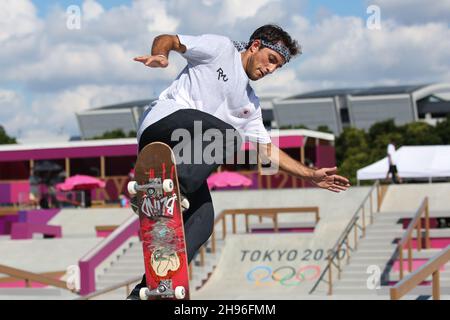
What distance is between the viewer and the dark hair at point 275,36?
4.67m

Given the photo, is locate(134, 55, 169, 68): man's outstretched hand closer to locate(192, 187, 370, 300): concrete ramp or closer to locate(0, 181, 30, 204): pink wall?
locate(192, 187, 370, 300): concrete ramp

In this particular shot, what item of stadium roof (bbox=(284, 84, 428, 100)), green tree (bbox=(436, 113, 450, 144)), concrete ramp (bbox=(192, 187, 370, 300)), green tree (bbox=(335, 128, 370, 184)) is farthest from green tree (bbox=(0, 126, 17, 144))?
concrete ramp (bbox=(192, 187, 370, 300))

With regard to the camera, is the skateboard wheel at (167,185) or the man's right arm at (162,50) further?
the skateboard wheel at (167,185)

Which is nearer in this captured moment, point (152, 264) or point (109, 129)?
point (152, 264)

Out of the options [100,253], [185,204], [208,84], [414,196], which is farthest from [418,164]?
[208,84]

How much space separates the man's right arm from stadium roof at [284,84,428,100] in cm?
8078

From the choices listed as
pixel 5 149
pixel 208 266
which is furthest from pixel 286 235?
pixel 5 149

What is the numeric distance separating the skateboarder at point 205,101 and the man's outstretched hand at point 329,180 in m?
0.44

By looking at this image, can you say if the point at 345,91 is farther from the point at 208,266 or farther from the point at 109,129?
the point at 208,266

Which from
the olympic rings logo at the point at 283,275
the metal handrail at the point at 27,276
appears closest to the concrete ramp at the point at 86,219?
the olympic rings logo at the point at 283,275

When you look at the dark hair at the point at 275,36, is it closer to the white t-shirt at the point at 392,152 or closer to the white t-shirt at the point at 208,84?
the white t-shirt at the point at 208,84
